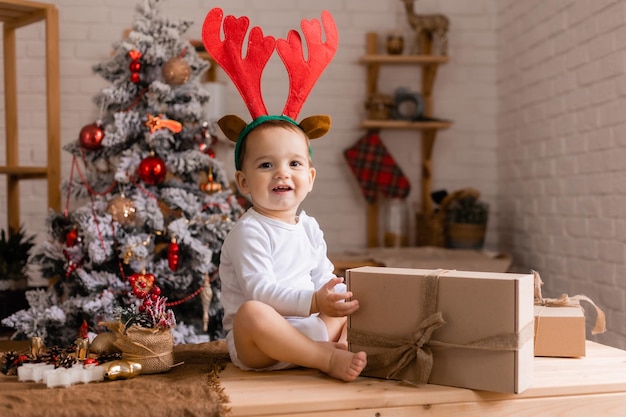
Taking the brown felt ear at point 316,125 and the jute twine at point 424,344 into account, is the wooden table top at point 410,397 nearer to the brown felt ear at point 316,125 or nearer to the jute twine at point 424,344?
the jute twine at point 424,344

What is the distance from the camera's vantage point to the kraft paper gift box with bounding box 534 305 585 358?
155 cm

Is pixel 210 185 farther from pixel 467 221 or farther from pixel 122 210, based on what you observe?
pixel 467 221

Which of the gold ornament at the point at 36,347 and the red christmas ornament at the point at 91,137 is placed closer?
the gold ornament at the point at 36,347

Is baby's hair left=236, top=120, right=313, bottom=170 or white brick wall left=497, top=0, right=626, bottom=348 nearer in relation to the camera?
baby's hair left=236, top=120, right=313, bottom=170

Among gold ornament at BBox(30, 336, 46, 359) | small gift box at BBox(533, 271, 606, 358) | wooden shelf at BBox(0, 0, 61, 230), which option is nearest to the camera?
gold ornament at BBox(30, 336, 46, 359)

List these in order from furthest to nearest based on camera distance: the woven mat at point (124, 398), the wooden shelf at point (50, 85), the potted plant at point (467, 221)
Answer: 1. the potted plant at point (467, 221)
2. the wooden shelf at point (50, 85)
3. the woven mat at point (124, 398)

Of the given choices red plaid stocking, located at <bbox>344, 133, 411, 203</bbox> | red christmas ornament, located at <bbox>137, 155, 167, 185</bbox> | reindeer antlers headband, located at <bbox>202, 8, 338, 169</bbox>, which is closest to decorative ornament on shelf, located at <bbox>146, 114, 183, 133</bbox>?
red christmas ornament, located at <bbox>137, 155, 167, 185</bbox>

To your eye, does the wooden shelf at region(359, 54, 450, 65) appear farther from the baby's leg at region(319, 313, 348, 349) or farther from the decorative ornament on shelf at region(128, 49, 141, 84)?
the baby's leg at region(319, 313, 348, 349)

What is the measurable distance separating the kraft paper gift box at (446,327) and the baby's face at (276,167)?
0.23m

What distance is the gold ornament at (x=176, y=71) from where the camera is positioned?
246 centimetres

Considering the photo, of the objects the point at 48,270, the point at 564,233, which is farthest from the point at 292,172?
the point at 564,233

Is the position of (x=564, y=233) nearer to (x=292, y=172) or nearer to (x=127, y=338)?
(x=292, y=172)

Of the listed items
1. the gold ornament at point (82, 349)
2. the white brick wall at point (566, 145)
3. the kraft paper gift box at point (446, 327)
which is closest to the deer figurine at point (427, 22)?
the white brick wall at point (566, 145)

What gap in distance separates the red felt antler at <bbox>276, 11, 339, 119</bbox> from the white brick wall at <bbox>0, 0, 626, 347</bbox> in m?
1.46
